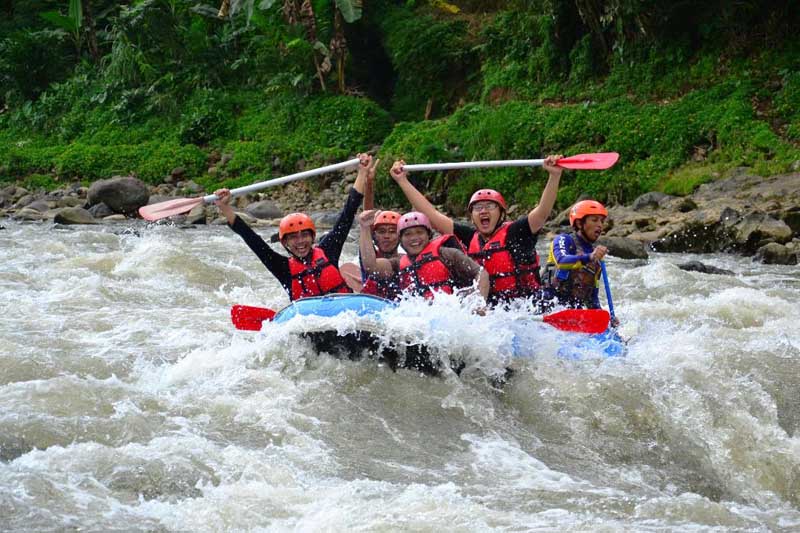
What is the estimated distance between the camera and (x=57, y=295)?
8.80 metres

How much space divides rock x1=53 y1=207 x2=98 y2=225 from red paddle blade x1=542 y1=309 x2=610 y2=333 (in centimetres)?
1217

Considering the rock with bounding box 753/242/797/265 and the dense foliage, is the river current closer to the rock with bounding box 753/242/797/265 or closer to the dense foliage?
the rock with bounding box 753/242/797/265

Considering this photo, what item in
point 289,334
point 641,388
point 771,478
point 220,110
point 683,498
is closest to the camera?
point 683,498

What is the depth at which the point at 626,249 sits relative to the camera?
39.6 feet

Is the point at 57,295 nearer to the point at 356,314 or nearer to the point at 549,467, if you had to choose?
the point at 356,314

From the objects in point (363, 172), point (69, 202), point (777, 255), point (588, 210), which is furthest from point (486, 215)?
point (69, 202)

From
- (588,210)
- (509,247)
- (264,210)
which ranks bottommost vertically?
(264,210)

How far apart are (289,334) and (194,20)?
22.3m

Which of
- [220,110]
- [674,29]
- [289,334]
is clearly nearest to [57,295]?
[289,334]

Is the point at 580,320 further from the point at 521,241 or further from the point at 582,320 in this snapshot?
the point at 521,241

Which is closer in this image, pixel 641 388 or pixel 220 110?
pixel 641 388

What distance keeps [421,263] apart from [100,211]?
42.7ft

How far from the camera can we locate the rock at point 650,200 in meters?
14.7

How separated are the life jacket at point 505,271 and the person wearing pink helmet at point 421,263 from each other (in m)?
0.12
